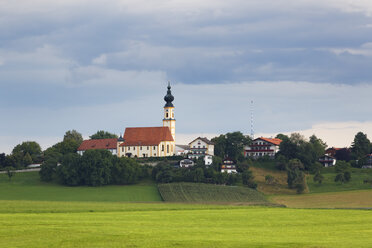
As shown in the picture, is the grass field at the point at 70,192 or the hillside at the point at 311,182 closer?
the grass field at the point at 70,192

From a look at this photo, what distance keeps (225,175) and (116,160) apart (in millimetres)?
26163

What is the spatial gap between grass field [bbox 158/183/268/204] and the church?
41.6 metres

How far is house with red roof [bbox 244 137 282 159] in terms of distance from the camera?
611ft

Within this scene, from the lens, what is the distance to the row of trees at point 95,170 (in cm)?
14600

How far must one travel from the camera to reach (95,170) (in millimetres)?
146125

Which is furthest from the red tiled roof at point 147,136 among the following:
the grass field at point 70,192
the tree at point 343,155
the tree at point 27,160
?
the tree at point 343,155

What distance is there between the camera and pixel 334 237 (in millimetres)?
48281

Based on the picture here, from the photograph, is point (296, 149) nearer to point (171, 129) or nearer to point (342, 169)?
point (342, 169)

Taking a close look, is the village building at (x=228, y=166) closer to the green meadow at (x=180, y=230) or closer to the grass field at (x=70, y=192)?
the grass field at (x=70, y=192)

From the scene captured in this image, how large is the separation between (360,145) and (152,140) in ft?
198

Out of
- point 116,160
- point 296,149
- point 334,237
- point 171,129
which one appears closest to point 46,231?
point 334,237

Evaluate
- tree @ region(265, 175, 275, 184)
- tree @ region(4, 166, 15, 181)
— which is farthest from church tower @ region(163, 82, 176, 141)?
tree @ region(265, 175, 275, 184)

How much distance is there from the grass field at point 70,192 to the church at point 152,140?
34.5 m

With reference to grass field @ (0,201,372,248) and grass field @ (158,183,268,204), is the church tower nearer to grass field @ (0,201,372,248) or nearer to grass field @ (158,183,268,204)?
grass field @ (158,183,268,204)
